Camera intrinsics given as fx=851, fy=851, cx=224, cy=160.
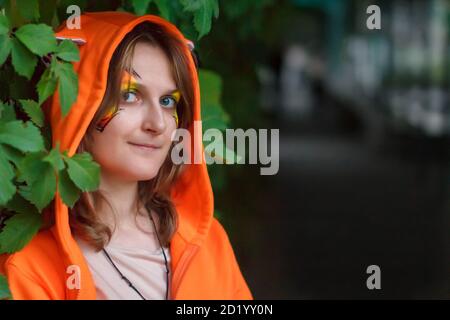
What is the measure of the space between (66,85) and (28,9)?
28 centimetres

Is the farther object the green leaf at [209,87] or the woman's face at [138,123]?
the green leaf at [209,87]

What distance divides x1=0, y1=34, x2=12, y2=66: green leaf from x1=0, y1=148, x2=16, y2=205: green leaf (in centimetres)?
19

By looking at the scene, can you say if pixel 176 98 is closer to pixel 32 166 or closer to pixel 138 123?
pixel 138 123

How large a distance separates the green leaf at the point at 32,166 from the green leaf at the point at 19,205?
10 cm

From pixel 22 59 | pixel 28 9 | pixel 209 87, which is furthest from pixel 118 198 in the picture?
pixel 209 87

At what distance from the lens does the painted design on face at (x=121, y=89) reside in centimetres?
163

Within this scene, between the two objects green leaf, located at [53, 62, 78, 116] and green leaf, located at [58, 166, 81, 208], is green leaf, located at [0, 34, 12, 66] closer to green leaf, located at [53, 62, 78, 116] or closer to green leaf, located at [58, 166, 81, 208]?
green leaf, located at [53, 62, 78, 116]

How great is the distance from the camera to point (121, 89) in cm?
163

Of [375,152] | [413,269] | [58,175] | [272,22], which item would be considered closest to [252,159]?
[58,175]

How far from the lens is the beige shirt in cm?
163

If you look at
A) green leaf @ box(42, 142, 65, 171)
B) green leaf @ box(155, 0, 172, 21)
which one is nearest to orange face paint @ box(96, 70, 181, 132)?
green leaf @ box(42, 142, 65, 171)

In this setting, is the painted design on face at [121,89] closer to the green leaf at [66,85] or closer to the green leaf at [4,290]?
the green leaf at [66,85]

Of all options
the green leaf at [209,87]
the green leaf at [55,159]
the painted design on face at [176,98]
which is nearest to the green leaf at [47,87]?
the green leaf at [55,159]

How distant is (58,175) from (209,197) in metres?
0.34
